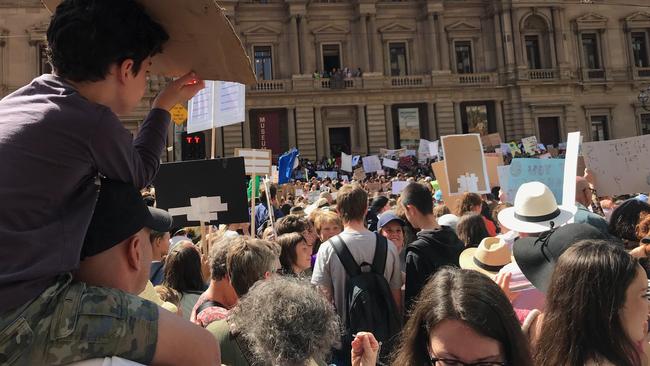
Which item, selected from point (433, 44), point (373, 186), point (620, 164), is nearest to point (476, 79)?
point (433, 44)

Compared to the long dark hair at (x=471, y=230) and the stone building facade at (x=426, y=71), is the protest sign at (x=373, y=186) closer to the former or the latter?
the long dark hair at (x=471, y=230)

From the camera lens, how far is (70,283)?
59.8 inches

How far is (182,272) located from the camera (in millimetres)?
3977

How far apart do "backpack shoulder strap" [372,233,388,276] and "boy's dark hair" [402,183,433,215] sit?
45cm

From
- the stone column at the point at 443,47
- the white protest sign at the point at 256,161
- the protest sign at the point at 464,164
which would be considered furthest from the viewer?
the stone column at the point at 443,47

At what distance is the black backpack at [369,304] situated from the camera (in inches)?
160

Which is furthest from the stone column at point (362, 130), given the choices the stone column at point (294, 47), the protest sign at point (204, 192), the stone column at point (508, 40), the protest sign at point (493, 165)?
the protest sign at point (204, 192)

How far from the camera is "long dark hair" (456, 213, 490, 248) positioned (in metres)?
5.19

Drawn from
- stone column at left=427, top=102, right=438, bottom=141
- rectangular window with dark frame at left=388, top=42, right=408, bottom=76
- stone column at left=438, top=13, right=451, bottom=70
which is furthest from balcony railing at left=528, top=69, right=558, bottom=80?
rectangular window with dark frame at left=388, top=42, right=408, bottom=76

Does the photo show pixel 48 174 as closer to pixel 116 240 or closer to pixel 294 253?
pixel 116 240

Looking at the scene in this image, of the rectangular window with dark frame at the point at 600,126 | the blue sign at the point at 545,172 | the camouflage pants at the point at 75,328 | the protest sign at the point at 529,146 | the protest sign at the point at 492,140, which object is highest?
the rectangular window with dark frame at the point at 600,126

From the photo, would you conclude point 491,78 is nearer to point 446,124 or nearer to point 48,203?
point 446,124

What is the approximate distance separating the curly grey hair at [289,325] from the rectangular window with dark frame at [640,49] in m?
45.6

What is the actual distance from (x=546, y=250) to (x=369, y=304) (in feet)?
4.84
